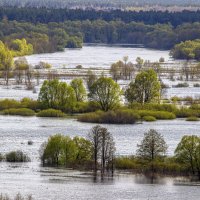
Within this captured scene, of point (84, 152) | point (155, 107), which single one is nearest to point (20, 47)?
point (155, 107)

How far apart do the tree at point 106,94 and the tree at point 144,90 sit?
1310 millimetres

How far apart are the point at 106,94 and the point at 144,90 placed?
2.45 m

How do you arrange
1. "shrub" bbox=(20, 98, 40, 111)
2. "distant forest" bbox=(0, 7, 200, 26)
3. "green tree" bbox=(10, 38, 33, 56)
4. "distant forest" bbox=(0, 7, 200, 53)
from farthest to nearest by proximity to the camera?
1. "distant forest" bbox=(0, 7, 200, 26)
2. "distant forest" bbox=(0, 7, 200, 53)
3. "green tree" bbox=(10, 38, 33, 56)
4. "shrub" bbox=(20, 98, 40, 111)

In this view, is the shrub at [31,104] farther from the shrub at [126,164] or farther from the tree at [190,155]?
the tree at [190,155]

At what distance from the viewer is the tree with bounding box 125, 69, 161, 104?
4781 centimetres

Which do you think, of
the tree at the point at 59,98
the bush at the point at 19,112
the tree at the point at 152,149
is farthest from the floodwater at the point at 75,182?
the tree at the point at 59,98

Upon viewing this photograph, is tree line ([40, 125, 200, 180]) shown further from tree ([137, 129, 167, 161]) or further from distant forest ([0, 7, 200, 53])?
distant forest ([0, 7, 200, 53])

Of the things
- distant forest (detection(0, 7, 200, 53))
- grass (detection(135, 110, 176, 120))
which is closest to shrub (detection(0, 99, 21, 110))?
grass (detection(135, 110, 176, 120))

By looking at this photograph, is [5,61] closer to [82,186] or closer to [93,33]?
[82,186]

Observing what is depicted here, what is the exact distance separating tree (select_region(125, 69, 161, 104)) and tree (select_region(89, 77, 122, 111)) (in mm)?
1310

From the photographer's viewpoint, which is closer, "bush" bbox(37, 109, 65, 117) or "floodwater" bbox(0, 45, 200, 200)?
"floodwater" bbox(0, 45, 200, 200)

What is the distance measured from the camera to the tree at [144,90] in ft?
157

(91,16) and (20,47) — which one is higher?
(91,16)

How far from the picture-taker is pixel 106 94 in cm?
4644
